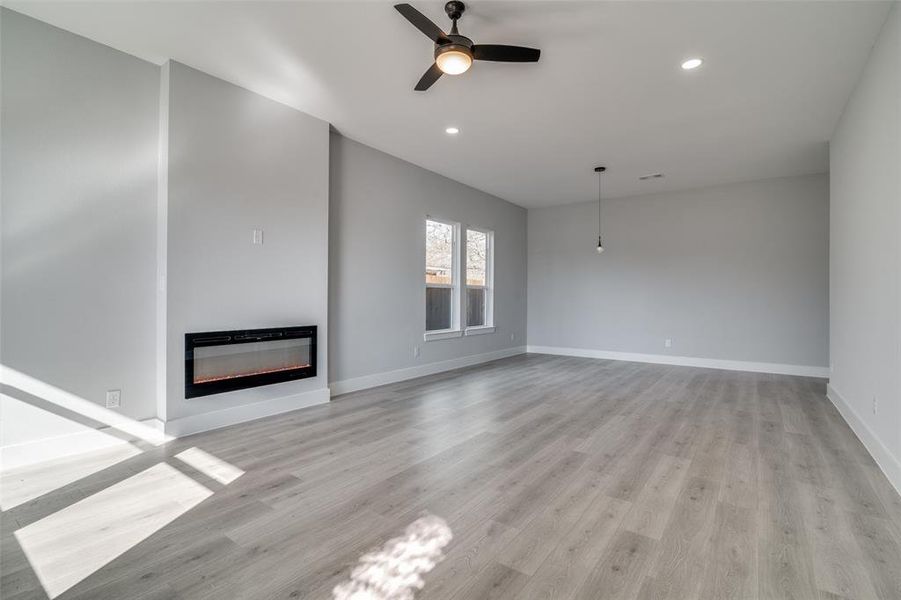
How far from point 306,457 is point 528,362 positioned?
4941 mm

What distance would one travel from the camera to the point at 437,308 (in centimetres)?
635

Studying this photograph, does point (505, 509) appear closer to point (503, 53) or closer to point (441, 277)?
point (503, 53)

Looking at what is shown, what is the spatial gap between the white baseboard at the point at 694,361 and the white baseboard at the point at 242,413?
5.21m

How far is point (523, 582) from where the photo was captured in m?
1.62

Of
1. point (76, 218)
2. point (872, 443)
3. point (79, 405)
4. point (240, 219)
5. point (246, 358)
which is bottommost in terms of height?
point (872, 443)

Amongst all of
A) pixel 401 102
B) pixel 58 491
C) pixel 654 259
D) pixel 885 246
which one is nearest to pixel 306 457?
pixel 58 491

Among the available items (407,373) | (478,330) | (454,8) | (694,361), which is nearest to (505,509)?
(454,8)

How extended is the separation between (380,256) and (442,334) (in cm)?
166

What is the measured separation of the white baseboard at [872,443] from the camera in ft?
8.05

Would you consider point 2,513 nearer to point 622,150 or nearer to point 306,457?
point 306,457

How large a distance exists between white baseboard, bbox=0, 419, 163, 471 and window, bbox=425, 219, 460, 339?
3.73 meters

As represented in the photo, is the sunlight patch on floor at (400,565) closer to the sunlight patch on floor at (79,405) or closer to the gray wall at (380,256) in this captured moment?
the sunlight patch on floor at (79,405)

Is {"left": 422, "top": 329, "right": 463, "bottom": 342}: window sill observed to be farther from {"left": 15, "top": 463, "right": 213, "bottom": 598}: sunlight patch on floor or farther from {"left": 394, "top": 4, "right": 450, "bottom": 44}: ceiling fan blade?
{"left": 394, "top": 4, "right": 450, "bottom": 44}: ceiling fan blade

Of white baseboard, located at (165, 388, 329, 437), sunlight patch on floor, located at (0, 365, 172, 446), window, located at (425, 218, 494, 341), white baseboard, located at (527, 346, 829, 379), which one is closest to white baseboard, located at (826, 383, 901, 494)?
white baseboard, located at (527, 346, 829, 379)
